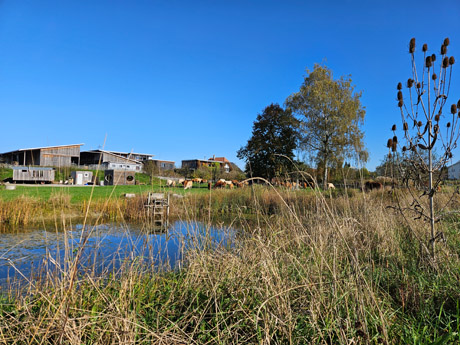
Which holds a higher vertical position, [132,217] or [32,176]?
[32,176]

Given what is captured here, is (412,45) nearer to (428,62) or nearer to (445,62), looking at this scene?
(428,62)

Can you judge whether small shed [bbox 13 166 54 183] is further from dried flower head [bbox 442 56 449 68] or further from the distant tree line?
dried flower head [bbox 442 56 449 68]

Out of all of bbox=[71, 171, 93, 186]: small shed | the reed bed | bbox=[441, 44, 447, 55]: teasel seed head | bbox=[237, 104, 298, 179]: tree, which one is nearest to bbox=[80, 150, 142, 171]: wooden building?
bbox=[71, 171, 93, 186]: small shed

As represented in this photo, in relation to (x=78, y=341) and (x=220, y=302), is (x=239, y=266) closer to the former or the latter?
(x=220, y=302)

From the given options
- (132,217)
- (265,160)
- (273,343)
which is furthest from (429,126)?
(265,160)

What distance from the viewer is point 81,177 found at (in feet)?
105

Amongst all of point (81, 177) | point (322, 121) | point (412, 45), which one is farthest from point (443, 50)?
point (81, 177)

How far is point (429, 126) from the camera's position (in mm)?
3105

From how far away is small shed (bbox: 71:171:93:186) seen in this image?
31225mm

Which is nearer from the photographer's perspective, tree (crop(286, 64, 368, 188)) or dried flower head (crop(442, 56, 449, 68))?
dried flower head (crop(442, 56, 449, 68))

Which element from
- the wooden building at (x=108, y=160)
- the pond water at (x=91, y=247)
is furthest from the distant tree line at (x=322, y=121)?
the wooden building at (x=108, y=160)

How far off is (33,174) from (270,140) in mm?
24024

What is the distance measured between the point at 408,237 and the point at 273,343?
10.9 feet

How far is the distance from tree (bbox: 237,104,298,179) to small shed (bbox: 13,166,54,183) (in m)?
20.5
